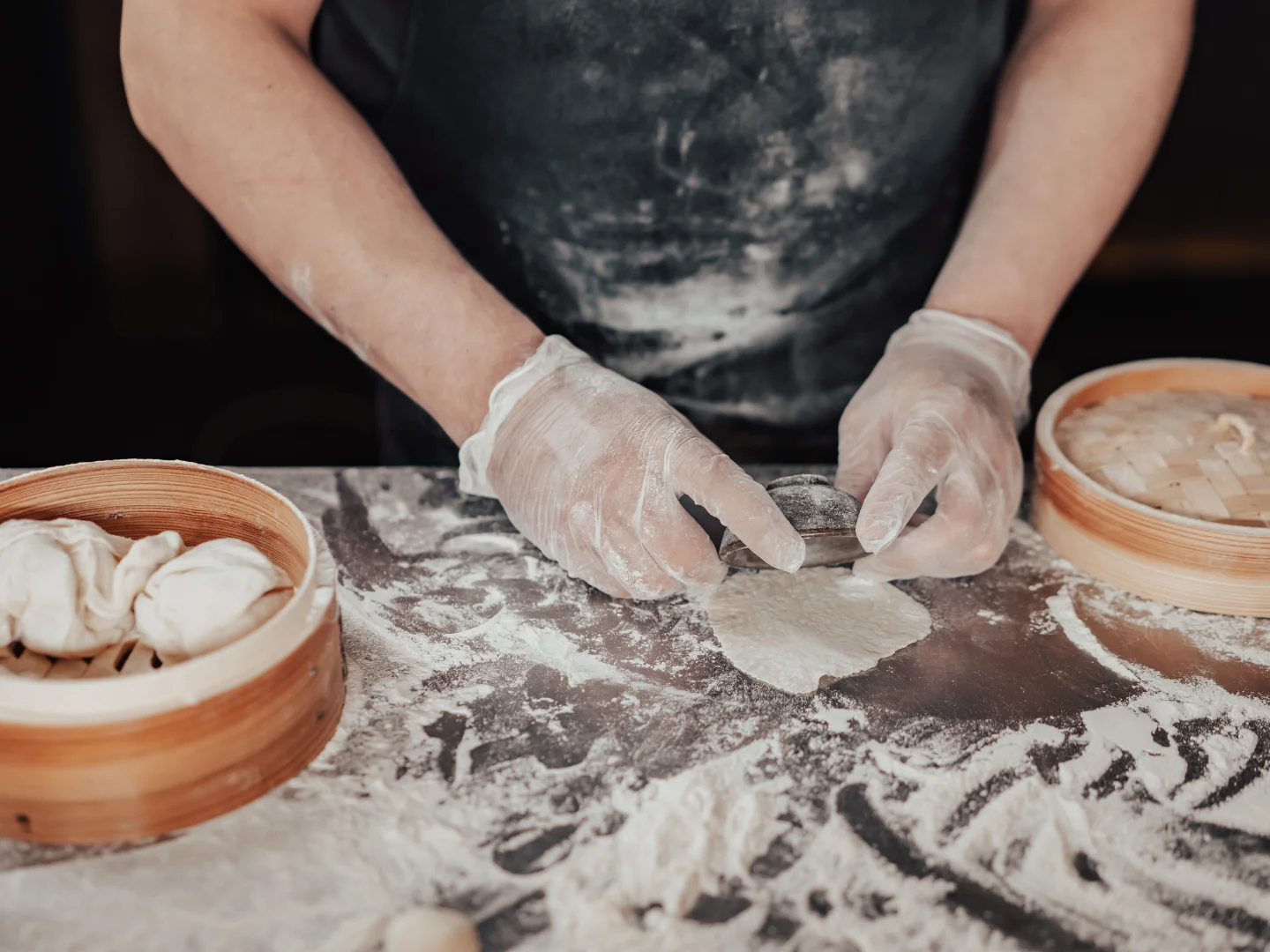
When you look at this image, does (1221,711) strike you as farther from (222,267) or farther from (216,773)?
(222,267)

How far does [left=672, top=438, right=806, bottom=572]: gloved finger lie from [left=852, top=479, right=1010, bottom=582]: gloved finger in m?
0.16

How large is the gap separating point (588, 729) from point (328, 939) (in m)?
0.32

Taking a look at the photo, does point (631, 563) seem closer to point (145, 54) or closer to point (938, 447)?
point (938, 447)

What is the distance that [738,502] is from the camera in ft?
3.83

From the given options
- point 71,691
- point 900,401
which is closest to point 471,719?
point 71,691

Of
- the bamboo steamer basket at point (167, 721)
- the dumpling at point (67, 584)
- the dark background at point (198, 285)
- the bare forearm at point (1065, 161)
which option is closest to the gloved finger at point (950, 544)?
the bare forearm at point (1065, 161)

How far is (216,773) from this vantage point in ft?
3.02

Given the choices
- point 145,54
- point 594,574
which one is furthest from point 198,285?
point 594,574

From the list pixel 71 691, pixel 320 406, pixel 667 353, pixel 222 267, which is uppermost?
pixel 71 691

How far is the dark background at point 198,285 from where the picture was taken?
3457 mm

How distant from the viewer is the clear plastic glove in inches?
49.1

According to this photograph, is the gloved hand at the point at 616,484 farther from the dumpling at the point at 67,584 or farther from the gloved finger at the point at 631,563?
the dumpling at the point at 67,584

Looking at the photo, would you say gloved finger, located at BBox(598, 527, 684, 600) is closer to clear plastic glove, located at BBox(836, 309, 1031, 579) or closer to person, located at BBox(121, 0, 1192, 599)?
person, located at BBox(121, 0, 1192, 599)

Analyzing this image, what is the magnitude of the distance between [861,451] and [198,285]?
319 cm
